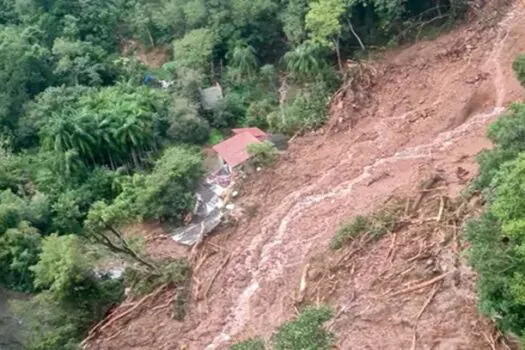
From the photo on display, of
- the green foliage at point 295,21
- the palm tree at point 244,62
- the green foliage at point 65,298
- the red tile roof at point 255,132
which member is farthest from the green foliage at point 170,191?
the green foliage at point 295,21

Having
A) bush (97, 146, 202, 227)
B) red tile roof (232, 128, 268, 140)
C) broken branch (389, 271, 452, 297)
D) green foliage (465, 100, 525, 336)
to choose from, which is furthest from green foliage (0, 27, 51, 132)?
green foliage (465, 100, 525, 336)

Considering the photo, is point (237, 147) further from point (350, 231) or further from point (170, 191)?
point (350, 231)

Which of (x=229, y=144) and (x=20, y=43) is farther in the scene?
(x=20, y=43)

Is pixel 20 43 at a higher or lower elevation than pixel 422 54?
higher

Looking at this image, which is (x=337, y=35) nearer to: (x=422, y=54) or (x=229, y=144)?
(x=422, y=54)

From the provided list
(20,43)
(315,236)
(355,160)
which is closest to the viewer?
(315,236)

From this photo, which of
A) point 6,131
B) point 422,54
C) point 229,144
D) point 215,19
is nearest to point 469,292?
point 229,144
